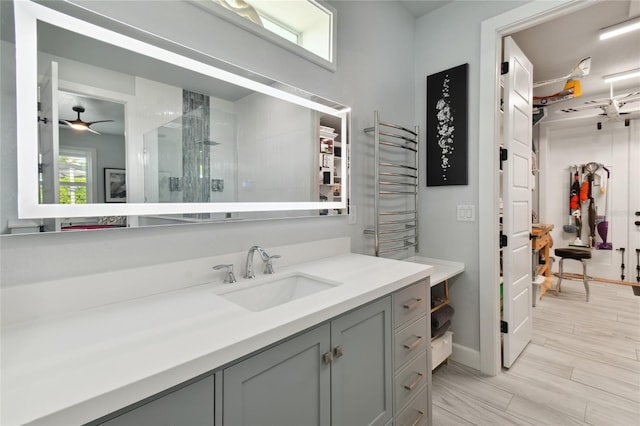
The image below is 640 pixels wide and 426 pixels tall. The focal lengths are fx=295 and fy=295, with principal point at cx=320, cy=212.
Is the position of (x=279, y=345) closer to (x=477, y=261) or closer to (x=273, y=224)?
(x=273, y=224)

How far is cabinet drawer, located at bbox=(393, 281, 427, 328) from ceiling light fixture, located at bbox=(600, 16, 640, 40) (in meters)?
3.07

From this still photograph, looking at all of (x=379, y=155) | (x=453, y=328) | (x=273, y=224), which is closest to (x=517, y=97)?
(x=379, y=155)

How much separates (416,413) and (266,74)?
188 cm

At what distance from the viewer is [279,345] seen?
2.78 feet

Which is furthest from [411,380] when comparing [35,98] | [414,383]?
[35,98]

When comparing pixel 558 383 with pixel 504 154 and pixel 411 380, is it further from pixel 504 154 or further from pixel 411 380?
pixel 504 154

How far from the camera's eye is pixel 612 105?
381cm

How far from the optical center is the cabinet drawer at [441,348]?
6.66ft

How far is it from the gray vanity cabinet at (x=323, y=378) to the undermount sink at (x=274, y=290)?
0.85 ft

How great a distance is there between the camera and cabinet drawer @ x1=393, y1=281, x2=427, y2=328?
133 centimetres

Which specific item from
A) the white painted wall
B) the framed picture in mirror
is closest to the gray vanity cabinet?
the white painted wall

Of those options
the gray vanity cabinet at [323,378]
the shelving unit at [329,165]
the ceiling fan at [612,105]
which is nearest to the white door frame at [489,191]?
the shelving unit at [329,165]

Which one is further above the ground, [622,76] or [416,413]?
[622,76]

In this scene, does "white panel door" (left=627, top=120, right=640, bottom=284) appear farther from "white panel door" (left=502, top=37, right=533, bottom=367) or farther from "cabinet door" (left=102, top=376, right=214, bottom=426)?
"cabinet door" (left=102, top=376, right=214, bottom=426)
